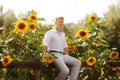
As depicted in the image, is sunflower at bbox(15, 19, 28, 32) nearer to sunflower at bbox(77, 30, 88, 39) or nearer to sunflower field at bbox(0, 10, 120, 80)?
sunflower field at bbox(0, 10, 120, 80)

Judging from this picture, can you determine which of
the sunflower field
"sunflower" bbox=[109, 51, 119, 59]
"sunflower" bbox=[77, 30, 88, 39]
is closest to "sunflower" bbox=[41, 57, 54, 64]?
the sunflower field

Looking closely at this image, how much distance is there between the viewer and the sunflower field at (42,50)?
18.4 feet

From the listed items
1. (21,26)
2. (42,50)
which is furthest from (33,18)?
(42,50)


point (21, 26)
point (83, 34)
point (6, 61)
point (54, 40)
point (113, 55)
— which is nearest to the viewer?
point (6, 61)

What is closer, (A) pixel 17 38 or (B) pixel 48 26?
(A) pixel 17 38

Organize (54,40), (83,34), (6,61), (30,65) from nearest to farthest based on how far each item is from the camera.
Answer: (6,61) < (30,65) < (54,40) < (83,34)

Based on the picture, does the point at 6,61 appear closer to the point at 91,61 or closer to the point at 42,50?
the point at 42,50

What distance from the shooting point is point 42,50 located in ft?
18.5

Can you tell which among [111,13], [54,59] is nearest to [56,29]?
[54,59]

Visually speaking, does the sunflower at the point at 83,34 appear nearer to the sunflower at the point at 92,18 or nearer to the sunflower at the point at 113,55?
the sunflower at the point at 92,18

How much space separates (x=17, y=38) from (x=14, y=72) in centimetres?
56

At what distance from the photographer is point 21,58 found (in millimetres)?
5789

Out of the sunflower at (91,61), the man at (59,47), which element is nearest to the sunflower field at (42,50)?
the sunflower at (91,61)

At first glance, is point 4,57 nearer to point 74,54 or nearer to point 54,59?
point 54,59
